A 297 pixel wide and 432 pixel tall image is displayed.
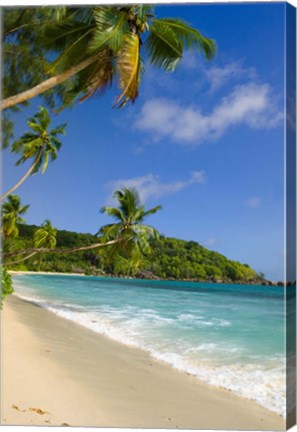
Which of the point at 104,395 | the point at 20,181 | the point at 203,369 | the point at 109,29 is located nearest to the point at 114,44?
the point at 109,29

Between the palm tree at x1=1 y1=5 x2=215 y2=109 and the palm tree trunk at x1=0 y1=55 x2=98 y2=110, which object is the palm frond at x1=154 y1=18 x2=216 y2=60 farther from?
the palm tree trunk at x1=0 y1=55 x2=98 y2=110

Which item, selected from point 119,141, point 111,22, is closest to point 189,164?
point 119,141

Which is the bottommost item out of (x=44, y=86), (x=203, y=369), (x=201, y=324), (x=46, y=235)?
(x=203, y=369)

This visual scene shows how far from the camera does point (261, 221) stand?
3.22 m

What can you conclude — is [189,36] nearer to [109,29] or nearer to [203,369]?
[109,29]

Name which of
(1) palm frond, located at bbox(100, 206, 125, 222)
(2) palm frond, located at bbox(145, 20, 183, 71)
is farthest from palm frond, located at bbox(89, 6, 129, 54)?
(1) palm frond, located at bbox(100, 206, 125, 222)

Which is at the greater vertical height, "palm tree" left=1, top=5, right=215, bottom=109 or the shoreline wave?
"palm tree" left=1, top=5, right=215, bottom=109

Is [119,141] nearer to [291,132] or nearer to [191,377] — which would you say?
[291,132]

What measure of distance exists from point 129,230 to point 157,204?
1.93ft

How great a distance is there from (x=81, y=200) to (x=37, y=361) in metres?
1.20

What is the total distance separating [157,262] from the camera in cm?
400

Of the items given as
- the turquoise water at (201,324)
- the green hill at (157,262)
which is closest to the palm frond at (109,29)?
the green hill at (157,262)

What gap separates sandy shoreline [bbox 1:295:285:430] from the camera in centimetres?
306

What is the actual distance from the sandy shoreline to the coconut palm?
0.64m
